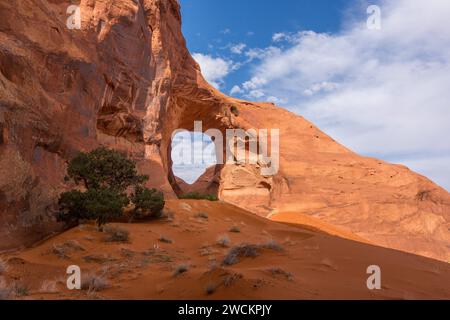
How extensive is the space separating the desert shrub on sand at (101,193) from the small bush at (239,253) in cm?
436

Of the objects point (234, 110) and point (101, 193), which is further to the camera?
point (234, 110)

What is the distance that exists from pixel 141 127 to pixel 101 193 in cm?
867

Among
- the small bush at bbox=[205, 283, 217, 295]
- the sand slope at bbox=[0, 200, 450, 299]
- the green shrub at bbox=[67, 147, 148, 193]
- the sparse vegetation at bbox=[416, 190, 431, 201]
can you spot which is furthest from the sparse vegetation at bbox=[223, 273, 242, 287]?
the sparse vegetation at bbox=[416, 190, 431, 201]

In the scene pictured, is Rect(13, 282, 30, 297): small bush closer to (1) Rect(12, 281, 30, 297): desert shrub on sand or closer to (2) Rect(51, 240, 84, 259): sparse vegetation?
(1) Rect(12, 281, 30, 297): desert shrub on sand

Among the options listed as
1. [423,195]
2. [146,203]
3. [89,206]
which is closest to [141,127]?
[146,203]

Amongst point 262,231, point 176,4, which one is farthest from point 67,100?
point 176,4

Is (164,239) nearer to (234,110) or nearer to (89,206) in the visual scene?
(89,206)

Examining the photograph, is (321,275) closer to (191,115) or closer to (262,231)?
(262,231)

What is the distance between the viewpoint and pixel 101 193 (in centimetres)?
1029

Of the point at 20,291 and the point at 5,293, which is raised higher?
the point at 5,293

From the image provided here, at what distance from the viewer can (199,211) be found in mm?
14258

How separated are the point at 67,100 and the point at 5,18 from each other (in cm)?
309

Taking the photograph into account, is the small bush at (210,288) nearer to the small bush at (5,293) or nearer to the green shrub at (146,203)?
the small bush at (5,293)
